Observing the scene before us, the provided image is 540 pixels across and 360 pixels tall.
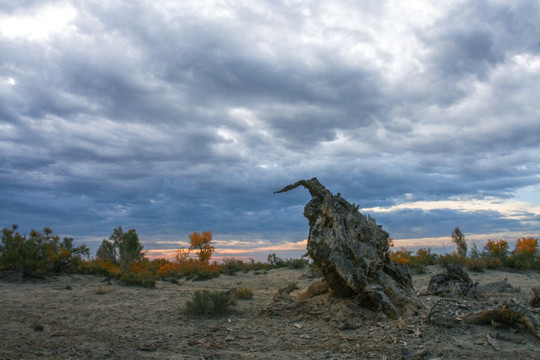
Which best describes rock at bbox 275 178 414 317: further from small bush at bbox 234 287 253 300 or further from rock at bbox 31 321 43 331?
rock at bbox 31 321 43 331

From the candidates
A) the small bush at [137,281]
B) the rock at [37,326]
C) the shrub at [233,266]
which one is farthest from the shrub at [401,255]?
the rock at [37,326]

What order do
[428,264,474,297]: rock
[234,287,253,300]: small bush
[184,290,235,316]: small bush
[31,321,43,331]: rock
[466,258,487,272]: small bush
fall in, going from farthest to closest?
1. [466,258,487,272]: small bush
2. [234,287,253,300]: small bush
3. [428,264,474,297]: rock
4. [184,290,235,316]: small bush
5. [31,321,43,331]: rock

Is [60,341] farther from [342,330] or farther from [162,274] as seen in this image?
[162,274]

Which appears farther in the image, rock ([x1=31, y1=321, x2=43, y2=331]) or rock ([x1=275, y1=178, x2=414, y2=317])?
rock ([x1=275, y1=178, x2=414, y2=317])

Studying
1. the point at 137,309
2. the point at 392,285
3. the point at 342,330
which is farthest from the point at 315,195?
the point at 137,309

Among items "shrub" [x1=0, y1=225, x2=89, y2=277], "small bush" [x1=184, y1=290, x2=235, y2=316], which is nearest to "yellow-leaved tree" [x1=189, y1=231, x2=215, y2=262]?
"shrub" [x1=0, y1=225, x2=89, y2=277]

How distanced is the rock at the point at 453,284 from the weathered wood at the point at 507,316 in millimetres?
3929

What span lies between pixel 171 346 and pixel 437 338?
4.97 metres

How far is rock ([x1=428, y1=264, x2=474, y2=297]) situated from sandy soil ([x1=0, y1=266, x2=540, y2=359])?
193 centimetres

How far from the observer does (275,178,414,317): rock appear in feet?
27.0

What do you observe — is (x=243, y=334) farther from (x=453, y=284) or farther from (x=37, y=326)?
(x=453, y=284)

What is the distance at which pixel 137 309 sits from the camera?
10.5 metres

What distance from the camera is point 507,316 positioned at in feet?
23.0

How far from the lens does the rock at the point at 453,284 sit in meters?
11.1
